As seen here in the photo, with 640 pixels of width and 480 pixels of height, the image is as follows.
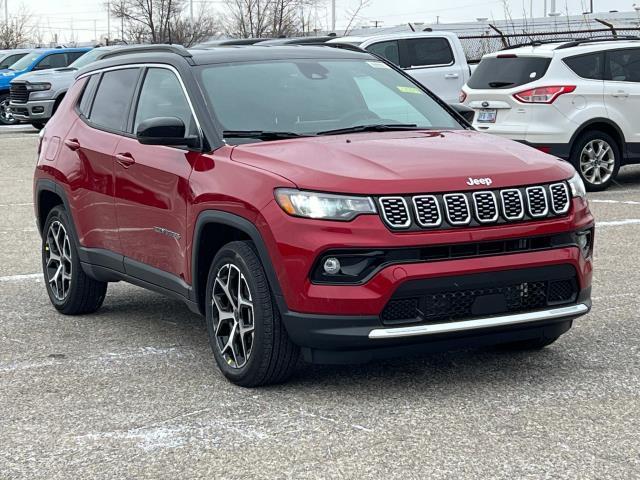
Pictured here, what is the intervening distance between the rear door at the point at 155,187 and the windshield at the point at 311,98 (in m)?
0.23

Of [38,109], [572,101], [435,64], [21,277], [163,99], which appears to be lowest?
[38,109]

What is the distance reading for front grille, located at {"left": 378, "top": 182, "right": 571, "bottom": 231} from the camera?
525cm

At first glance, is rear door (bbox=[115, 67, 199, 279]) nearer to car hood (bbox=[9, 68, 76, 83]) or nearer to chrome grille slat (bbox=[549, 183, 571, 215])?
chrome grille slat (bbox=[549, 183, 571, 215])

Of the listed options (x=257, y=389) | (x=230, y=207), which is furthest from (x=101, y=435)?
(x=230, y=207)

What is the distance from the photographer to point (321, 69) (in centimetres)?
679

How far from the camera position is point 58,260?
26.1ft

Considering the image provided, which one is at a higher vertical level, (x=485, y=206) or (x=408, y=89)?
(x=408, y=89)

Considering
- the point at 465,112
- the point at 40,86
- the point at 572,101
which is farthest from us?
the point at 40,86

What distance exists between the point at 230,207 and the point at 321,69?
4.67ft

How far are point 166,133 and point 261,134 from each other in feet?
1.58

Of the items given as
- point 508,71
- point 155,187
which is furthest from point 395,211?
point 508,71

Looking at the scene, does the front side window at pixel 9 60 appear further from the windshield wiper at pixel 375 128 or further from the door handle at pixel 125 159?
the windshield wiper at pixel 375 128

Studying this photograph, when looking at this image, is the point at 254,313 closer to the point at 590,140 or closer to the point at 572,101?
the point at 572,101

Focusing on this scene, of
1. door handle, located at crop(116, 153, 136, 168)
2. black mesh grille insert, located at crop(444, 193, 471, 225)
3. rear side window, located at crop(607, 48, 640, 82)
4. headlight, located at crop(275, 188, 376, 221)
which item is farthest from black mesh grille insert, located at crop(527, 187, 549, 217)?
rear side window, located at crop(607, 48, 640, 82)
